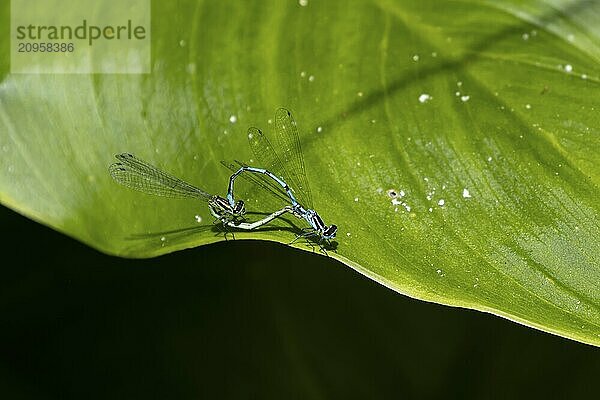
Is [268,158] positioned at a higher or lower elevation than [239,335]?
higher

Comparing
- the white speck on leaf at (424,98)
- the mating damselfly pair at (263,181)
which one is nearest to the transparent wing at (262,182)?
the mating damselfly pair at (263,181)

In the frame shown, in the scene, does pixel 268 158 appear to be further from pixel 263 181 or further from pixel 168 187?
pixel 168 187

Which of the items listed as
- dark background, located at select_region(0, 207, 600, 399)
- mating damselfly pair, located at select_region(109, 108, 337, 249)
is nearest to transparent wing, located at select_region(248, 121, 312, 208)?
mating damselfly pair, located at select_region(109, 108, 337, 249)

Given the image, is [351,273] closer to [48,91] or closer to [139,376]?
[139,376]

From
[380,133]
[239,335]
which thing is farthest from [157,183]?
[239,335]

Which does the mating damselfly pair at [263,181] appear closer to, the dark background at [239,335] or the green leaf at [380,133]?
the green leaf at [380,133]
